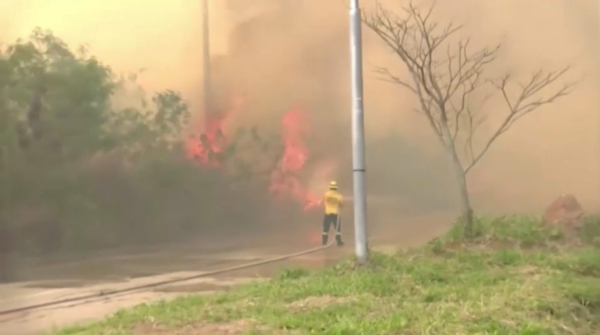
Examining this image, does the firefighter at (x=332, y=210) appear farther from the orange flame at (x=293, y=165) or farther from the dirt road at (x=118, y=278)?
the dirt road at (x=118, y=278)

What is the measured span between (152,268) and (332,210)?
3.05 meters

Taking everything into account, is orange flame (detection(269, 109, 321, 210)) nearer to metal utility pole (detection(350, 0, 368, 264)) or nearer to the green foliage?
the green foliage

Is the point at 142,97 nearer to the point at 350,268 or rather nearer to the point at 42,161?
the point at 42,161

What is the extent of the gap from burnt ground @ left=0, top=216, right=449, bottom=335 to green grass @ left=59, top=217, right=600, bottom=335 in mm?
1575

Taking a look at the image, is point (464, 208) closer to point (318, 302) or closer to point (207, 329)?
point (318, 302)

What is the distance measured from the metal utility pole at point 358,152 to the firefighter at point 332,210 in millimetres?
2945

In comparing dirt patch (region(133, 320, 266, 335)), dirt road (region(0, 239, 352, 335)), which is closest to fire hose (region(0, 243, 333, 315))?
dirt road (region(0, 239, 352, 335))

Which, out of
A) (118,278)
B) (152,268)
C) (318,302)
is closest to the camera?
(318,302)

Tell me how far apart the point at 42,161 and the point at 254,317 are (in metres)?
6.31

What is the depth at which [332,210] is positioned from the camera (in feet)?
40.5

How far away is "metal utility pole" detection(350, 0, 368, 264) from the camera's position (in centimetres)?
926

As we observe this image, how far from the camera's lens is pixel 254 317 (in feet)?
22.4

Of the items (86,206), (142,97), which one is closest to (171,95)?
(142,97)

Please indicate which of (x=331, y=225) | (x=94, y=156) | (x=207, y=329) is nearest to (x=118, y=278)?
(x=94, y=156)
